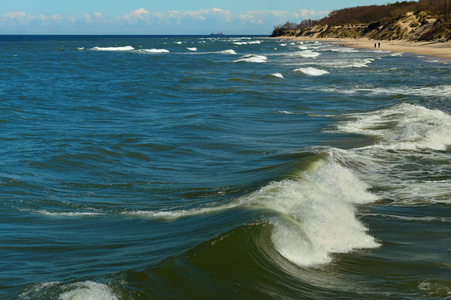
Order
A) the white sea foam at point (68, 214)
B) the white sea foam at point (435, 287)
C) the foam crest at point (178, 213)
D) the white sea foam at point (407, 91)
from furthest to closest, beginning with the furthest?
the white sea foam at point (407, 91) → the white sea foam at point (68, 214) → the foam crest at point (178, 213) → the white sea foam at point (435, 287)

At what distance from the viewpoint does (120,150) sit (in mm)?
13016

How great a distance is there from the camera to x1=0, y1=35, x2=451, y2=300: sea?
18.8 feet

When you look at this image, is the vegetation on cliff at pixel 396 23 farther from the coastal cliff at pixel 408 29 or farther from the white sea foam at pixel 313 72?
the white sea foam at pixel 313 72

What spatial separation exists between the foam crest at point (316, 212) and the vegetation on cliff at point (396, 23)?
56.2 m

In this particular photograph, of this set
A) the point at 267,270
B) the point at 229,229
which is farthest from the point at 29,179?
the point at 267,270

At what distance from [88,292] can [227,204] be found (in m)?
3.55

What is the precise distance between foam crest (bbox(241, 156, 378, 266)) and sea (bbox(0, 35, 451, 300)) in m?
0.03

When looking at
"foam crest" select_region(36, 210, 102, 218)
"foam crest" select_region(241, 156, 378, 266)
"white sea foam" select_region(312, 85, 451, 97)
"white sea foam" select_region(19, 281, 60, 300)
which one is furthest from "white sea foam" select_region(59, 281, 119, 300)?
"white sea foam" select_region(312, 85, 451, 97)

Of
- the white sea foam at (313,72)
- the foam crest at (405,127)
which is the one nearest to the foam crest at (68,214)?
the foam crest at (405,127)

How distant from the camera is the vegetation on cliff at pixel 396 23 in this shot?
7131 centimetres

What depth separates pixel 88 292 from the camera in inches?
203

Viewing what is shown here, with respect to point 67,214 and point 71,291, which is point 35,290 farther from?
point 67,214

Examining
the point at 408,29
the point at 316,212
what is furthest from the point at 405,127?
the point at 408,29

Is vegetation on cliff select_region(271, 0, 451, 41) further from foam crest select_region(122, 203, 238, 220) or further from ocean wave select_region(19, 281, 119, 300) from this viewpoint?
ocean wave select_region(19, 281, 119, 300)
